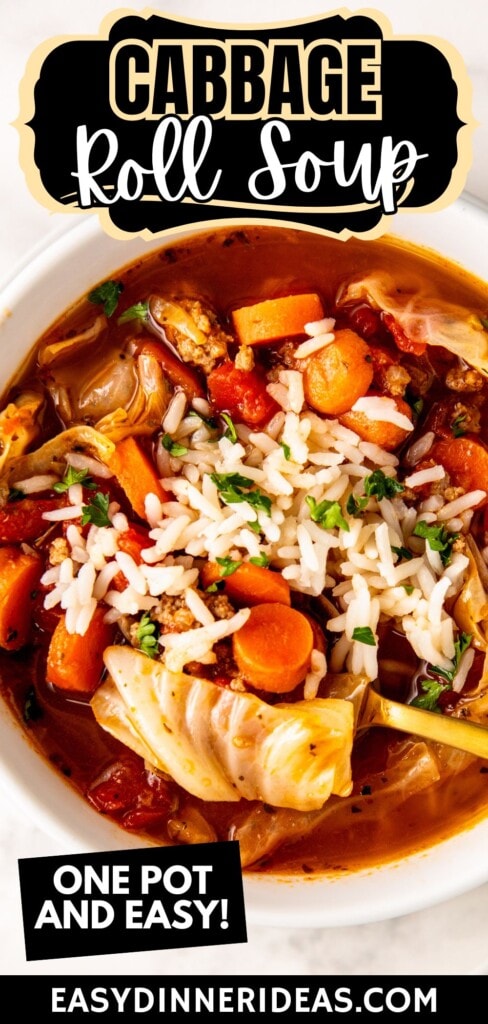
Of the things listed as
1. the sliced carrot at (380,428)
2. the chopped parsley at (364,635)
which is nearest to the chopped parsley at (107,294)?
the sliced carrot at (380,428)

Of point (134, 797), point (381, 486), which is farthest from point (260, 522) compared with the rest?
point (134, 797)

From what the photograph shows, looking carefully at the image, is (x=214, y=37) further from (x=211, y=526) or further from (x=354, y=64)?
(x=211, y=526)

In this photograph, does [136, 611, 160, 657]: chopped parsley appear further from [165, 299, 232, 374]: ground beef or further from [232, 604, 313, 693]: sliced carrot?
[165, 299, 232, 374]: ground beef

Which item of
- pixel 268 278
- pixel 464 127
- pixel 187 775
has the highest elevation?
pixel 464 127

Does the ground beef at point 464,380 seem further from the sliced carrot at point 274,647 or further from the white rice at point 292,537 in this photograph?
the sliced carrot at point 274,647

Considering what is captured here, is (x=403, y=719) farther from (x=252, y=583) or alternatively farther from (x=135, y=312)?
(x=135, y=312)
